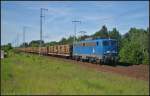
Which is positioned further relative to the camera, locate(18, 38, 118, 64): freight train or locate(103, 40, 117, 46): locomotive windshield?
locate(103, 40, 117, 46): locomotive windshield

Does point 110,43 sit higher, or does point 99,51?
point 110,43

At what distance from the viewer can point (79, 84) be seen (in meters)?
17.3

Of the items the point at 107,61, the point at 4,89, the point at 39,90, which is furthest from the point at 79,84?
the point at 107,61

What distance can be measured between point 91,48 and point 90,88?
24882 mm

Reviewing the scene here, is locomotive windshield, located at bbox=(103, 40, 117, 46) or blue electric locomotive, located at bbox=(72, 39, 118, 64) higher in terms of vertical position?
locomotive windshield, located at bbox=(103, 40, 117, 46)

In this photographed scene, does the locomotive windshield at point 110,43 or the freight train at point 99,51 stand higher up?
the locomotive windshield at point 110,43

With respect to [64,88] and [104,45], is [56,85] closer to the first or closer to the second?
[64,88]

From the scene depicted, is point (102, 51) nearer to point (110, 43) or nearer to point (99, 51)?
point (99, 51)

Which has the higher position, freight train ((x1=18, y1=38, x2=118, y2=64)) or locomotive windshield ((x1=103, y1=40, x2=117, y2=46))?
locomotive windshield ((x1=103, y1=40, x2=117, y2=46))

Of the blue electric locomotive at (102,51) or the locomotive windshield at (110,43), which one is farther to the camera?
the locomotive windshield at (110,43)

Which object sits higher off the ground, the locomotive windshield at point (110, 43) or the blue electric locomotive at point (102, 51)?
the locomotive windshield at point (110, 43)

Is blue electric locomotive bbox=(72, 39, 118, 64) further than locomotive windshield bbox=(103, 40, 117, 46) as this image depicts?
No

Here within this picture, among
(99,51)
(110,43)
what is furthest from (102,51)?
(110,43)

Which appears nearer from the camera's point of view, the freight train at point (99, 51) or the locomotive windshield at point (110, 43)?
the freight train at point (99, 51)
